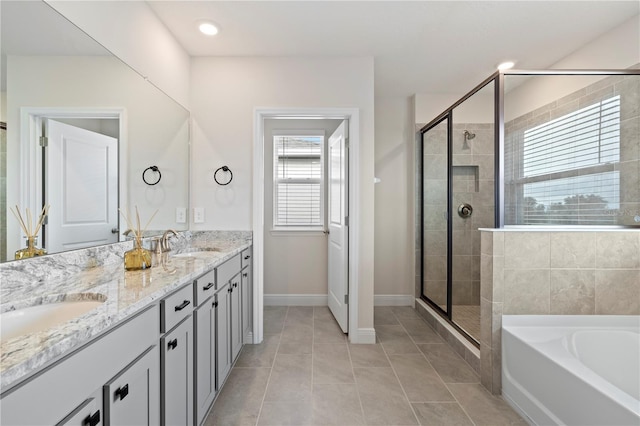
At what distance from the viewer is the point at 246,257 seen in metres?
2.43

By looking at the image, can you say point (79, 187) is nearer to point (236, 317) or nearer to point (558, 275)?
point (236, 317)

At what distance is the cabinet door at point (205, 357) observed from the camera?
144 centimetres

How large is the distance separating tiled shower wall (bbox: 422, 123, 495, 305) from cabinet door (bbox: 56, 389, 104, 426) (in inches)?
115

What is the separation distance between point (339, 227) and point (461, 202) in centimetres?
141

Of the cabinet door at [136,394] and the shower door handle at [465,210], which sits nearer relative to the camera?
the cabinet door at [136,394]

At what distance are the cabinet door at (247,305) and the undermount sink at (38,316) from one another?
4.44ft

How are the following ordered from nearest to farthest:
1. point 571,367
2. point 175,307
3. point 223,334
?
point 175,307 → point 571,367 → point 223,334

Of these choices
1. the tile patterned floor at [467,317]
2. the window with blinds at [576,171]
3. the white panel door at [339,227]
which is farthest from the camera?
the white panel door at [339,227]

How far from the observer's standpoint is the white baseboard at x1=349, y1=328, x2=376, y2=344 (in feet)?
8.42

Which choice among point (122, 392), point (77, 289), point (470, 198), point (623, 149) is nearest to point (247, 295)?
point (77, 289)

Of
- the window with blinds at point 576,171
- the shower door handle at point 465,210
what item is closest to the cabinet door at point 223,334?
the window with blinds at point 576,171

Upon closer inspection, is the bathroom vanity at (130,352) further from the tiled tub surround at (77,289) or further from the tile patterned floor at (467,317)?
the tile patterned floor at (467,317)

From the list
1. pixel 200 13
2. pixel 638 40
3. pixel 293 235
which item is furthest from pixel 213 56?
pixel 638 40

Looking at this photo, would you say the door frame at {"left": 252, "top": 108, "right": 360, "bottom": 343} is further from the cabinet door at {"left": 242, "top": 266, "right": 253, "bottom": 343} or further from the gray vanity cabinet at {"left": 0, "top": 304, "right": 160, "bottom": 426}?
the gray vanity cabinet at {"left": 0, "top": 304, "right": 160, "bottom": 426}
